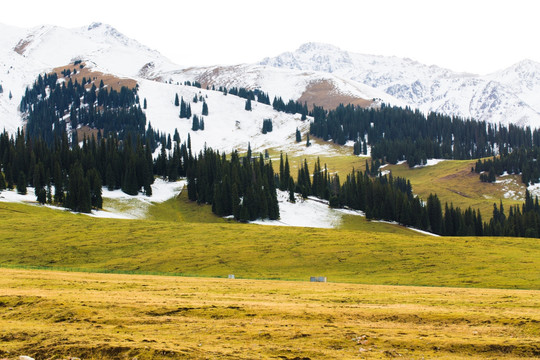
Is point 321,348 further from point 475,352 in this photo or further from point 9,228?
point 9,228

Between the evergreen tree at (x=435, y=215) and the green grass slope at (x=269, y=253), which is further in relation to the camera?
the evergreen tree at (x=435, y=215)

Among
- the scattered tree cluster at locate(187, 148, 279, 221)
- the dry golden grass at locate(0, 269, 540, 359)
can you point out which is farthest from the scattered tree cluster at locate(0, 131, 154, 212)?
the dry golden grass at locate(0, 269, 540, 359)

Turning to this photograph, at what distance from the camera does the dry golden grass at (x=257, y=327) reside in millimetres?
18500

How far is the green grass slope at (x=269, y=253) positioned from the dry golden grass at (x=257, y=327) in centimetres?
3337

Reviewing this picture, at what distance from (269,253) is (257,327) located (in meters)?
57.2

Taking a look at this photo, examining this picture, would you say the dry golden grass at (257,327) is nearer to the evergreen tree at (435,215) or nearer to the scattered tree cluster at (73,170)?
the scattered tree cluster at (73,170)

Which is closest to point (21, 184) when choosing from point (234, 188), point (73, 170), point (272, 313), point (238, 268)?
point (73, 170)

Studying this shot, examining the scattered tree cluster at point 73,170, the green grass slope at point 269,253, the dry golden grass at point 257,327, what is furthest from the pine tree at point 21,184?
the dry golden grass at point 257,327

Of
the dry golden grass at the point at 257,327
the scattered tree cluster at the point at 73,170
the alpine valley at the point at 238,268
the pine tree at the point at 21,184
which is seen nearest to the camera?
the dry golden grass at the point at 257,327

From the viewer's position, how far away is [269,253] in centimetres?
7944

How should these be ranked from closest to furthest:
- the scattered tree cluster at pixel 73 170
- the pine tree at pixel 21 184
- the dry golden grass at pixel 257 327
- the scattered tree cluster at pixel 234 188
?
the dry golden grass at pixel 257 327 < the scattered tree cluster at pixel 73 170 < the pine tree at pixel 21 184 < the scattered tree cluster at pixel 234 188

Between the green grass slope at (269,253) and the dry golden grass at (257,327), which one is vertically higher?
the dry golden grass at (257,327)

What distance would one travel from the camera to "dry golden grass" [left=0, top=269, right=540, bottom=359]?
18.5m

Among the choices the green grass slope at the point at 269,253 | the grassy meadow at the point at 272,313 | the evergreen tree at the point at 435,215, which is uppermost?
the grassy meadow at the point at 272,313
